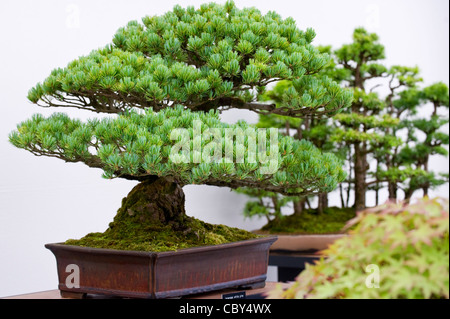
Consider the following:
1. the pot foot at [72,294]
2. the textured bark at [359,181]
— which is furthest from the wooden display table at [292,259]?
→ the pot foot at [72,294]

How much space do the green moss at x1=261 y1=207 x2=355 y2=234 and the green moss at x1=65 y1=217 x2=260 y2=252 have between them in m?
1.91

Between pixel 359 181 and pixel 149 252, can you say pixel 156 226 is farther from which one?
pixel 359 181

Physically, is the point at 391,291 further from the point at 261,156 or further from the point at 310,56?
the point at 310,56

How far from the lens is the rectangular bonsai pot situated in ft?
5.61

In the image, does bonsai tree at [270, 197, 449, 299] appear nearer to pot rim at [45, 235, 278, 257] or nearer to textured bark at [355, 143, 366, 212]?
pot rim at [45, 235, 278, 257]

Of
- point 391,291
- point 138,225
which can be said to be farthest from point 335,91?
point 391,291

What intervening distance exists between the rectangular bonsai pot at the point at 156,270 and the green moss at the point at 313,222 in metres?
1.94

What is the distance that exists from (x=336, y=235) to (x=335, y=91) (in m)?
1.86

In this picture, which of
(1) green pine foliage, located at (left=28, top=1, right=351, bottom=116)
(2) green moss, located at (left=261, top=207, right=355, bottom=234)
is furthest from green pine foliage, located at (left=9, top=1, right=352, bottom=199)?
(2) green moss, located at (left=261, top=207, right=355, bottom=234)

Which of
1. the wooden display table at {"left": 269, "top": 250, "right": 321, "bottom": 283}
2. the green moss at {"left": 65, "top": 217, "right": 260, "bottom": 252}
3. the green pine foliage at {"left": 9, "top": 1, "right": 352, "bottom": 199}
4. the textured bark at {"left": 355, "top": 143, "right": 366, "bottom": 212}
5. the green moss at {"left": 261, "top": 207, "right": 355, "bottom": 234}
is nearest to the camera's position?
the green pine foliage at {"left": 9, "top": 1, "right": 352, "bottom": 199}

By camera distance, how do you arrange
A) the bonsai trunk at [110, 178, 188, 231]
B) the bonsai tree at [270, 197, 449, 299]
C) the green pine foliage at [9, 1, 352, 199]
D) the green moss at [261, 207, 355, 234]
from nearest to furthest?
1. the bonsai tree at [270, 197, 449, 299]
2. the green pine foliage at [9, 1, 352, 199]
3. the bonsai trunk at [110, 178, 188, 231]
4. the green moss at [261, 207, 355, 234]

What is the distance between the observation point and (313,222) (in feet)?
13.2

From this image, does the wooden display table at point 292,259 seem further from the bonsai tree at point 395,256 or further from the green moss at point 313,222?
the bonsai tree at point 395,256

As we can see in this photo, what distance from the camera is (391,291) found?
0.92 meters
